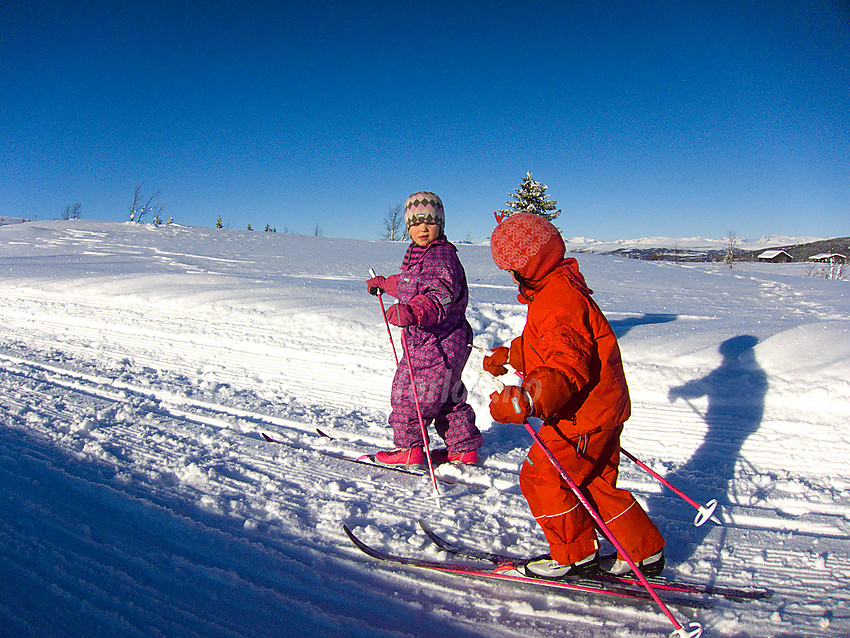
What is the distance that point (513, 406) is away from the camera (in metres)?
1.60

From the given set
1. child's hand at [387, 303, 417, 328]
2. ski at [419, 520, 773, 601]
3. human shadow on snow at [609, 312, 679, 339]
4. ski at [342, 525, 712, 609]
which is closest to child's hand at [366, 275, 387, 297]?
child's hand at [387, 303, 417, 328]

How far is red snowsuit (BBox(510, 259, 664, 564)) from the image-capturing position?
1.84 m

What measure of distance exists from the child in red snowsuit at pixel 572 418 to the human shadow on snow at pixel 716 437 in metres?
0.60

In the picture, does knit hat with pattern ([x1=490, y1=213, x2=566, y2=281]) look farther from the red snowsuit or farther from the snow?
the snow

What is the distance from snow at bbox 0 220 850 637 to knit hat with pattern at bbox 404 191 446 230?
1618 millimetres

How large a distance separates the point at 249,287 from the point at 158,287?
4.95 feet

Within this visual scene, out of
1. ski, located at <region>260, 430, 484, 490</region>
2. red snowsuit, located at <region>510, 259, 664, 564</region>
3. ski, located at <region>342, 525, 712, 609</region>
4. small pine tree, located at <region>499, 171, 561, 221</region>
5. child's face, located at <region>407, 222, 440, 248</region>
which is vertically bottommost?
ski, located at <region>342, 525, 712, 609</region>

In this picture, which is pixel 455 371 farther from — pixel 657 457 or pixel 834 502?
pixel 834 502

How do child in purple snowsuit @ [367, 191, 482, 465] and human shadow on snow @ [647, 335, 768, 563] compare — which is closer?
human shadow on snow @ [647, 335, 768, 563]

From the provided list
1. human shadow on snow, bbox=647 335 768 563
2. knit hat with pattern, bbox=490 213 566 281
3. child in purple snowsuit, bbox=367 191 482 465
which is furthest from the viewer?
child in purple snowsuit, bbox=367 191 482 465

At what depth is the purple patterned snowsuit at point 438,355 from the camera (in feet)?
9.84

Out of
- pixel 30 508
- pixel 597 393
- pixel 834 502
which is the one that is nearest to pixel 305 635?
pixel 597 393

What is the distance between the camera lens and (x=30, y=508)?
2457 millimetres

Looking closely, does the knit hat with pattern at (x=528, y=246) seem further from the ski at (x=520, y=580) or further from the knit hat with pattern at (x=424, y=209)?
the ski at (x=520, y=580)
